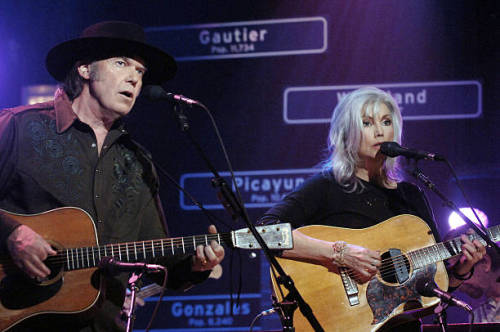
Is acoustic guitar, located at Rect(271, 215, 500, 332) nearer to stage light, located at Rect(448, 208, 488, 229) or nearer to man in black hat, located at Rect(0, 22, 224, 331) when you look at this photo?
man in black hat, located at Rect(0, 22, 224, 331)

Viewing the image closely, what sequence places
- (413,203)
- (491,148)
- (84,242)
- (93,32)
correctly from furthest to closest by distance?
(491,148) → (413,203) → (93,32) → (84,242)

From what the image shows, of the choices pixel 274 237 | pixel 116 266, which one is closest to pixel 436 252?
pixel 274 237

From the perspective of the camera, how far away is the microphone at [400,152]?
362 centimetres

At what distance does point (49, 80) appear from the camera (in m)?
6.73

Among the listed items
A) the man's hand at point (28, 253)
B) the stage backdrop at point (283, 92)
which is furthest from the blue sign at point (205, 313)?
the man's hand at point (28, 253)

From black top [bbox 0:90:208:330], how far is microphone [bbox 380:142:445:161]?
1.43 m

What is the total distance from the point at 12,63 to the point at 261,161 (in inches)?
123

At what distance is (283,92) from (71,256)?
358cm

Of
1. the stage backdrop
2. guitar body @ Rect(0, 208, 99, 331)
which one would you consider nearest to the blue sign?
the stage backdrop

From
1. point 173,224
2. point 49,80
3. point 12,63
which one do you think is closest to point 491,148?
point 173,224

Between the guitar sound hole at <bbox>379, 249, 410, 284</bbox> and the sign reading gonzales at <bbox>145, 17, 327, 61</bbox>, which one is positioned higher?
the sign reading gonzales at <bbox>145, 17, 327, 61</bbox>

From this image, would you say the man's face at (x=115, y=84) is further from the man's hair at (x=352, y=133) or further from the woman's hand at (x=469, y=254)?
the woman's hand at (x=469, y=254)

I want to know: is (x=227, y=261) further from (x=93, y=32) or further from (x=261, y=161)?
(x=93, y=32)

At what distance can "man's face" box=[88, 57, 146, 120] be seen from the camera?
3637mm
